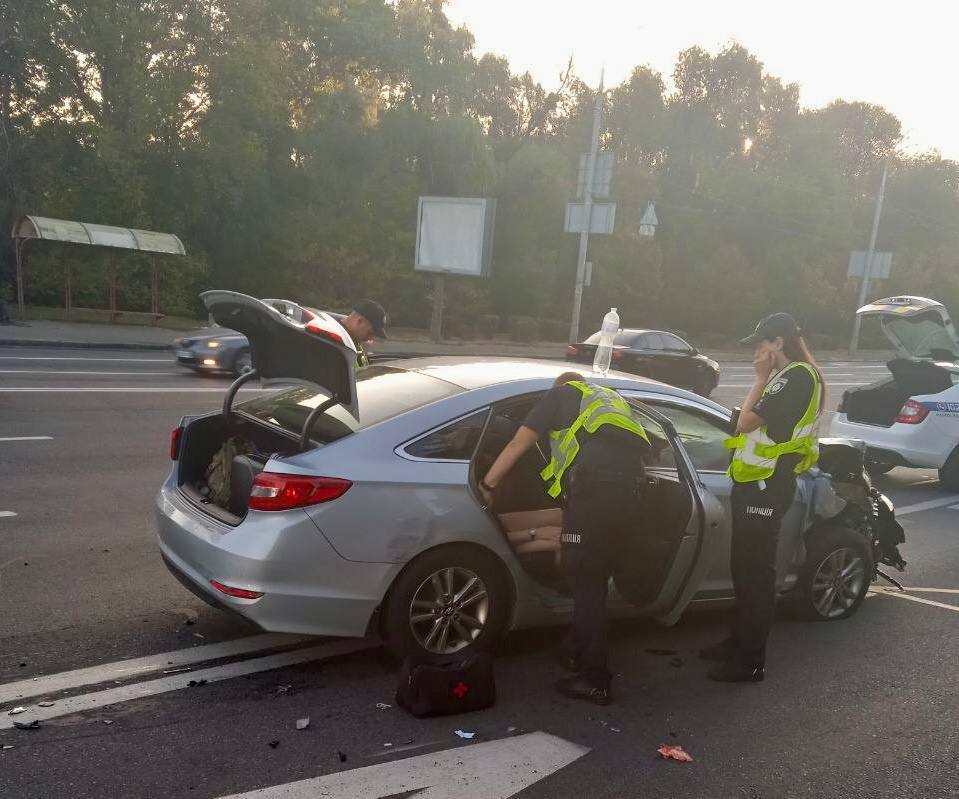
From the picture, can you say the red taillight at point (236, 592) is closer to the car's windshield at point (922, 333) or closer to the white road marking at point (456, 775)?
the white road marking at point (456, 775)

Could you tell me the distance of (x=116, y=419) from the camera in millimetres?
11453

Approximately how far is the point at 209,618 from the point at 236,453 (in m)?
0.91

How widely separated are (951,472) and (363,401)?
8.08m

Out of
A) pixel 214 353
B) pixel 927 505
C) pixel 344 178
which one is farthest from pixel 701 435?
pixel 344 178

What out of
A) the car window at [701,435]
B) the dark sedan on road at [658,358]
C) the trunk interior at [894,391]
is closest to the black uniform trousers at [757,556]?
the car window at [701,435]

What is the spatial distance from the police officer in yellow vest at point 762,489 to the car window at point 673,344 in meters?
16.8

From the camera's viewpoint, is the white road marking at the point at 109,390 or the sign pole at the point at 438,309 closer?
the white road marking at the point at 109,390

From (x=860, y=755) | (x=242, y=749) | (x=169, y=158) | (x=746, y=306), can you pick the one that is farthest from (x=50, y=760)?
(x=746, y=306)

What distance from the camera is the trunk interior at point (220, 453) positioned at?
475 centimetres

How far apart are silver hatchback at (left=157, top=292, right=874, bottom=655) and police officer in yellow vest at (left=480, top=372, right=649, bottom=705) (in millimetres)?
244

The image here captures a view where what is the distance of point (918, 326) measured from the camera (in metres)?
10.0

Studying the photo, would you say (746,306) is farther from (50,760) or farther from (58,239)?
(50,760)

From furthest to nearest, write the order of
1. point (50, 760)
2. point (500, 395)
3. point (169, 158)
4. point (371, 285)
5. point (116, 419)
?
point (371, 285)
point (169, 158)
point (116, 419)
point (500, 395)
point (50, 760)

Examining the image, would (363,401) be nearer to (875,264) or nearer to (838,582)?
(838,582)
